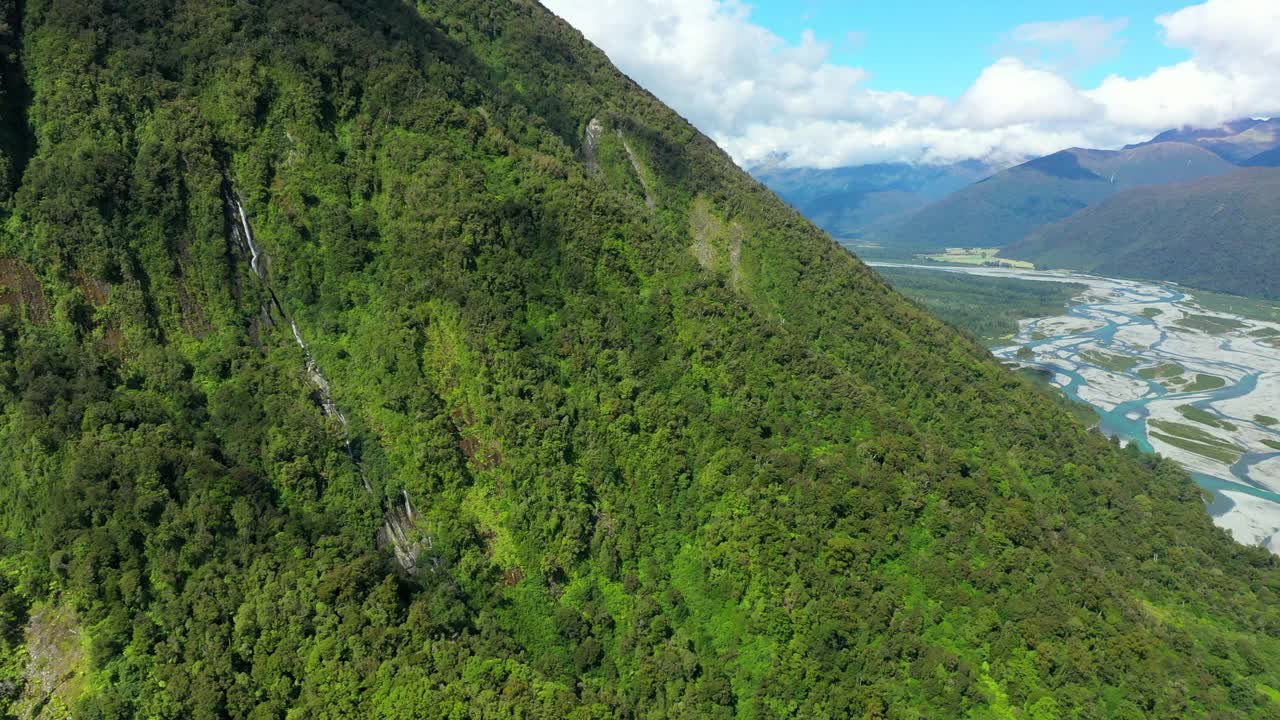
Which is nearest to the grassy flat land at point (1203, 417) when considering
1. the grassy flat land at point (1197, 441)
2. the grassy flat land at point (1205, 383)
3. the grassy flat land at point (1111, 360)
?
the grassy flat land at point (1197, 441)

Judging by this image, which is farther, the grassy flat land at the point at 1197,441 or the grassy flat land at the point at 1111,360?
the grassy flat land at the point at 1111,360

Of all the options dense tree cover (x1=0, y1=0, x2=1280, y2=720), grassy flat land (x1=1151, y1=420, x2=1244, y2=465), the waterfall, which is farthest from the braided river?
the waterfall

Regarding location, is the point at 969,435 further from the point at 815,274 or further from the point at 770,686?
the point at 770,686

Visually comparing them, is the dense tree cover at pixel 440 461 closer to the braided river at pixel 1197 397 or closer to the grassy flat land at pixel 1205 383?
the braided river at pixel 1197 397

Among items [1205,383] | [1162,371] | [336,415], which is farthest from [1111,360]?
[336,415]

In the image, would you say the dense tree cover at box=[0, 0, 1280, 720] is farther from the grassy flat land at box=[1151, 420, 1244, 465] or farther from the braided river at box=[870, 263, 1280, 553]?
the grassy flat land at box=[1151, 420, 1244, 465]
